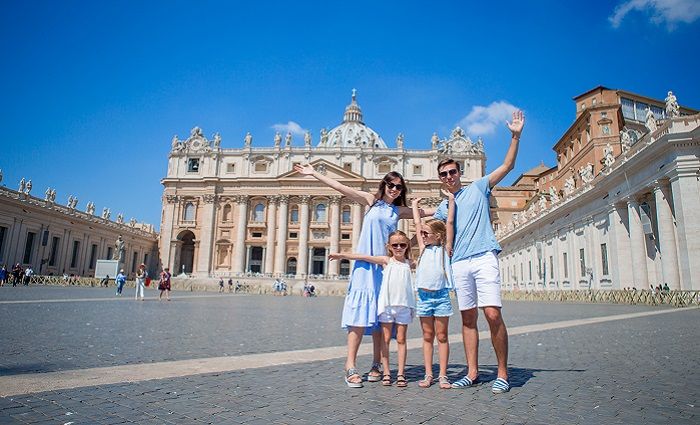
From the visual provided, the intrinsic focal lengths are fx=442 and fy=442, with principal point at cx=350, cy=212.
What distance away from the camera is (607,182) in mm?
23719

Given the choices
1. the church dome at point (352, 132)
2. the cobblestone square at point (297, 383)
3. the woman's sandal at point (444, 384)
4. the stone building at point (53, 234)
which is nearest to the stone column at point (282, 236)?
A: the stone building at point (53, 234)

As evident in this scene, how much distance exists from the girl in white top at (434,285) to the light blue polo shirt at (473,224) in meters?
0.08

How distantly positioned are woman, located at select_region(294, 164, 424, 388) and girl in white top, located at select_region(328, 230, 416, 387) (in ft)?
0.29

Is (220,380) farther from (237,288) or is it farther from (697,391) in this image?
(237,288)

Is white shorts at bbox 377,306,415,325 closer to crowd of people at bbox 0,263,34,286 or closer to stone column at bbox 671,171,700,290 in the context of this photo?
stone column at bbox 671,171,700,290

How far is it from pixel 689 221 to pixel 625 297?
14.6 ft

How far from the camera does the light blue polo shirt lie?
4199mm

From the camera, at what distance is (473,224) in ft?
14.1

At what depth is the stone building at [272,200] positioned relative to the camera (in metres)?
63.5

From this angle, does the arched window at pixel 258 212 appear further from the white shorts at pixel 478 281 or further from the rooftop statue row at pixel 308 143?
the white shorts at pixel 478 281

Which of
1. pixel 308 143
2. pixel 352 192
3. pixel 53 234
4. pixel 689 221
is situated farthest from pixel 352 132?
pixel 352 192

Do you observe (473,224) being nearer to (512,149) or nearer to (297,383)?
(512,149)

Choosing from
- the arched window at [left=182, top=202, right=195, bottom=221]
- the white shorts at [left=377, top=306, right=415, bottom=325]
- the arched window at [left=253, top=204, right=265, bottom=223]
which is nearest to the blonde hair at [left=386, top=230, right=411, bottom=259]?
the white shorts at [left=377, top=306, right=415, bottom=325]

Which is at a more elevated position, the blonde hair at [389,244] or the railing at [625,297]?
the blonde hair at [389,244]
